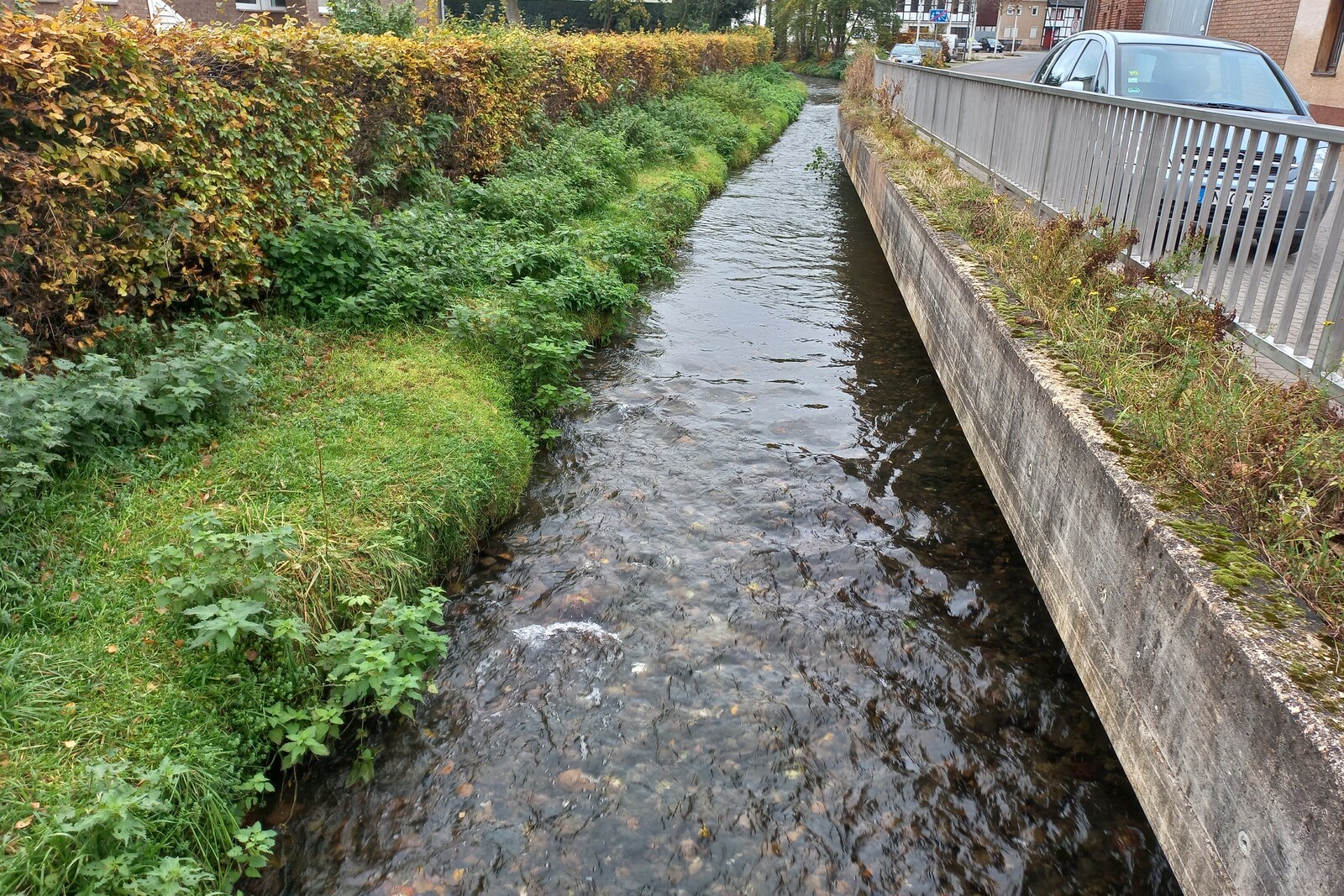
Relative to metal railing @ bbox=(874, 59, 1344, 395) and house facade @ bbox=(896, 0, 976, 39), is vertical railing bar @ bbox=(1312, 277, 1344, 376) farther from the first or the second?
house facade @ bbox=(896, 0, 976, 39)

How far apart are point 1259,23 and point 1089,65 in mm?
13585

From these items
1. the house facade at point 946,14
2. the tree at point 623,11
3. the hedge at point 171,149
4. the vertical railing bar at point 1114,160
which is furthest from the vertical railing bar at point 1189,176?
the house facade at point 946,14

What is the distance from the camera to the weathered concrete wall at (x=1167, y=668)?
7.98ft

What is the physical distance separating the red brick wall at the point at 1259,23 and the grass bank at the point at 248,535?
1711 centimetres

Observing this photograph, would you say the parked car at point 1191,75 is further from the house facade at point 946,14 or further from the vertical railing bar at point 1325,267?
the house facade at point 946,14

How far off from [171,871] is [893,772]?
2.88m

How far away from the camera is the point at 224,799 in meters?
3.38

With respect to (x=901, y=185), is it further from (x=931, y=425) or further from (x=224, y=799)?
(x=224, y=799)

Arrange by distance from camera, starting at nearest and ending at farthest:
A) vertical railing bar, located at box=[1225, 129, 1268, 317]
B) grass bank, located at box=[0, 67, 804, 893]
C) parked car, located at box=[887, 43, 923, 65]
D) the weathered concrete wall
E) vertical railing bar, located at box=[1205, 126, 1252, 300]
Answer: the weathered concrete wall < grass bank, located at box=[0, 67, 804, 893] < vertical railing bar, located at box=[1225, 129, 1268, 317] < vertical railing bar, located at box=[1205, 126, 1252, 300] < parked car, located at box=[887, 43, 923, 65]

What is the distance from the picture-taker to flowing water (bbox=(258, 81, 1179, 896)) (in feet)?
11.6

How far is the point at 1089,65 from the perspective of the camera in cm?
902

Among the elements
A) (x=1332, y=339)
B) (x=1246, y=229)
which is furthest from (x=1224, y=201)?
→ (x=1332, y=339)

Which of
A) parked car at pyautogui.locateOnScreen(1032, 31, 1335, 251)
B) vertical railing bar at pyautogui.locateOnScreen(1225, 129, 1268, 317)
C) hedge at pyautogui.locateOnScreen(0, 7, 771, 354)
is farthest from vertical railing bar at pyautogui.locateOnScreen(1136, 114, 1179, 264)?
hedge at pyautogui.locateOnScreen(0, 7, 771, 354)

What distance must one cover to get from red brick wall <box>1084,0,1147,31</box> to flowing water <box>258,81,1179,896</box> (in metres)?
26.4
